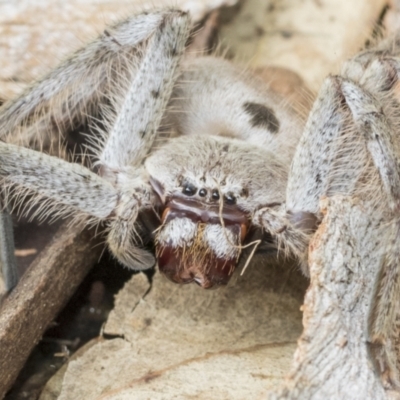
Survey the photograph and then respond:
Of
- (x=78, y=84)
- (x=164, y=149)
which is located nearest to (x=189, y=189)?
(x=164, y=149)

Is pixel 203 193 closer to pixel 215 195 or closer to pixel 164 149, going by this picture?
pixel 215 195

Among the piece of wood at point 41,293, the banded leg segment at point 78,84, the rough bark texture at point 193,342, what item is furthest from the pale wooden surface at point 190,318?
the banded leg segment at point 78,84

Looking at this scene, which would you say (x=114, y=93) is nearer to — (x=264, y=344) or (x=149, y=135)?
(x=149, y=135)

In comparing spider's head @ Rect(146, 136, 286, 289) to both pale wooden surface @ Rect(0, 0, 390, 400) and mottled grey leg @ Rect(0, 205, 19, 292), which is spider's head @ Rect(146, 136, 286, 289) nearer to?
pale wooden surface @ Rect(0, 0, 390, 400)

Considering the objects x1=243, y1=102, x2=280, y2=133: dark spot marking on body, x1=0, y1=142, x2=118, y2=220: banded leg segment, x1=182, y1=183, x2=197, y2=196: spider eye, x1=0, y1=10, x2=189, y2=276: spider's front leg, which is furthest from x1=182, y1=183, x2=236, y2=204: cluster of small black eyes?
x1=243, y1=102, x2=280, y2=133: dark spot marking on body

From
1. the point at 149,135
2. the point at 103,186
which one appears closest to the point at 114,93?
the point at 149,135
